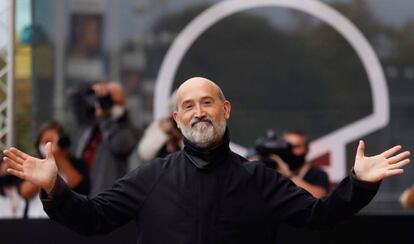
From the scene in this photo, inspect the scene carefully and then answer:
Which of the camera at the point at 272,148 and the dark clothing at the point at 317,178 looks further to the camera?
the dark clothing at the point at 317,178

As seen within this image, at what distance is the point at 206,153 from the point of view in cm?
430

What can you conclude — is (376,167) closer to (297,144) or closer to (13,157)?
(13,157)

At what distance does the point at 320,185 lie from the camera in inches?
289

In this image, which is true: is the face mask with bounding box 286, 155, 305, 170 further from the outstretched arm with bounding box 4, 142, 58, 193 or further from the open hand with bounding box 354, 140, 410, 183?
the outstretched arm with bounding box 4, 142, 58, 193

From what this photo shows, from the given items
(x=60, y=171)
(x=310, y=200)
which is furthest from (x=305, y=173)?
(x=310, y=200)

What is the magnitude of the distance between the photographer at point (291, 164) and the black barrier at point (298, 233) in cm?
96

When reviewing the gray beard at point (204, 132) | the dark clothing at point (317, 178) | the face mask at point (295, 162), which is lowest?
the dark clothing at point (317, 178)

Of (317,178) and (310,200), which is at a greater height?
(310,200)

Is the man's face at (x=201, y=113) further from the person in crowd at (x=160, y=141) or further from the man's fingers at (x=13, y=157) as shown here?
the person in crowd at (x=160, y=141)

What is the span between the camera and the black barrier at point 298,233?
6.11m

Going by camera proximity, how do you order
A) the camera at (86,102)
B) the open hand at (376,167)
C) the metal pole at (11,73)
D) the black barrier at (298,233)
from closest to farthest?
the open hand at (376,167), the black barrier at (298,233), the metal pole at (11,73), the camera at (86,102)

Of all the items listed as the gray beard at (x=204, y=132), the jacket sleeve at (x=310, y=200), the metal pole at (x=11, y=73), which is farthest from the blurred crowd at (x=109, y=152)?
the gray beard at (x=204, y=132)

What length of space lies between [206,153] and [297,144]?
3.70 m

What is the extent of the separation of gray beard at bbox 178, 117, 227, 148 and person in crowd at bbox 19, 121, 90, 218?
352 centimetres
